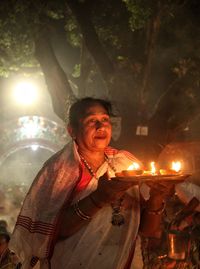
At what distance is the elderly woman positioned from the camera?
9.52 ft

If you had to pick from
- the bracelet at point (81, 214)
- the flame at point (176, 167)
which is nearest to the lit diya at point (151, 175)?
the flame at point (176, 167)

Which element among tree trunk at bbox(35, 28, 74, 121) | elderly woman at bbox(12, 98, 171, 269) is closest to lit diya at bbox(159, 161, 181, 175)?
elderly woman at bbox(12, 98, 171, 269)

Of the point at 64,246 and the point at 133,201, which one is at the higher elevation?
the point at 133,201

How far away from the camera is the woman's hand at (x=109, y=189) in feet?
8.20

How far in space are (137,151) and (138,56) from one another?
8.23 ft

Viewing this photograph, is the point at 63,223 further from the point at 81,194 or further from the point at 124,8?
the point at 124,8

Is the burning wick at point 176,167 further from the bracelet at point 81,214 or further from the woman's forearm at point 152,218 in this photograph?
the bracelet at point 81,214

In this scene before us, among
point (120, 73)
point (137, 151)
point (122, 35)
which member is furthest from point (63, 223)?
point (122, 35)

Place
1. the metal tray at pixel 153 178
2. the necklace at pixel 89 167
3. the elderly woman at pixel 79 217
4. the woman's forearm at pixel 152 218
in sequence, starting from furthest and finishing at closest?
the necklace at pixel 89 167
the woman's forearm at pixel 152 218
the elderly woman at pixel 79 217
the metal tray at pixel 153 178

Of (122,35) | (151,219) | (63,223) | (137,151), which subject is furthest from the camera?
(122,35)

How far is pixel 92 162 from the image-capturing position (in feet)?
10.8

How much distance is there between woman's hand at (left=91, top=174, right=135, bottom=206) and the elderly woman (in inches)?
3.4

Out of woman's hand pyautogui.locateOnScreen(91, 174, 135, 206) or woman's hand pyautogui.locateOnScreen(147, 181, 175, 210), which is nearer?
woman's hand pyautogui.locateOnScreen(91, 174, 135, 206)

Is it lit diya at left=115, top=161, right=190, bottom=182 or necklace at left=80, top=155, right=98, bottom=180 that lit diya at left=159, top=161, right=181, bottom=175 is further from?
necklace at left=80, top=155, right=98, bottom=180
